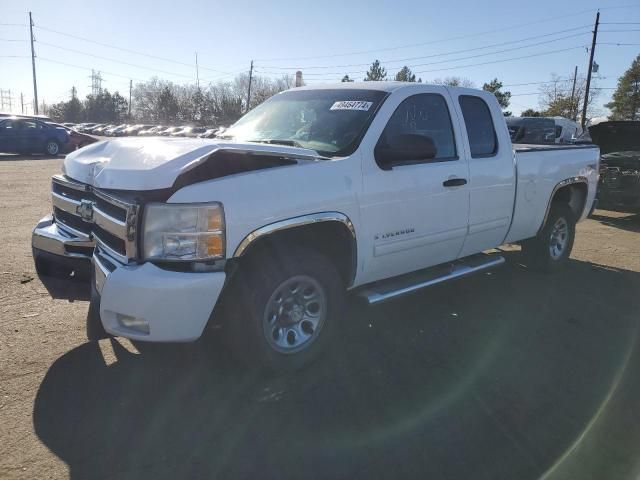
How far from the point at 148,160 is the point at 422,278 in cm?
246

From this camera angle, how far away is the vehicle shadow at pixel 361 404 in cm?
266

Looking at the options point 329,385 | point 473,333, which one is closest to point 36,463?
point 329,385

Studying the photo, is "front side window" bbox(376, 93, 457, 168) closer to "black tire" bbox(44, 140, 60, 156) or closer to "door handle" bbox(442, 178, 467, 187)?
"door handle" bbox(442, 178, 467, 187)

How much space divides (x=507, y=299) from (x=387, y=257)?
1962 millimetres

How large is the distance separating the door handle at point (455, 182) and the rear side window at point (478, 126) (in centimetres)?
38

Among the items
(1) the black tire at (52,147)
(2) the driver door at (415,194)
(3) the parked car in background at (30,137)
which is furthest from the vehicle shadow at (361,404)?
(1) the black tire at (52,147)

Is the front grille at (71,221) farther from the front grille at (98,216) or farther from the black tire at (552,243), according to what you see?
the black tire at (552,243)

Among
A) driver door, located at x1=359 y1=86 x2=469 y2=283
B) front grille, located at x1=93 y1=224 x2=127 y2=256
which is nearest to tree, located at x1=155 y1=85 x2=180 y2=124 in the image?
driver door, located at x1=359 y1=86 x2=469 y2=283

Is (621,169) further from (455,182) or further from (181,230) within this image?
(181,230)

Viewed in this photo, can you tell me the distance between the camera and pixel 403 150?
145 inches

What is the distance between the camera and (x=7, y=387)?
3199 millimetres

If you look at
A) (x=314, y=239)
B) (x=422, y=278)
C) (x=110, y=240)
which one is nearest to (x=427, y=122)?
(x=422, y=278)

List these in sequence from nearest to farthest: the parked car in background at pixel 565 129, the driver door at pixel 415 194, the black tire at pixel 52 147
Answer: the driver door at pixel 415 194, the parked car in background at pixel 565 129, the black tire at pixel 52 147

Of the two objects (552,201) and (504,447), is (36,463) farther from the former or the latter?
(552,201)
